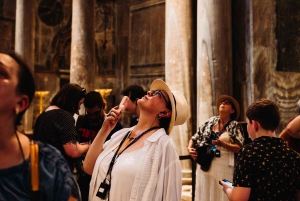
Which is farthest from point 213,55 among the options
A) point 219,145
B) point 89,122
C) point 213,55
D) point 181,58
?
point 89,122

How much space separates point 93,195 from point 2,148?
1.58 metres

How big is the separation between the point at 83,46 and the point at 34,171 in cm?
873

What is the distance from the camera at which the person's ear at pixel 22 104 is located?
147 cm

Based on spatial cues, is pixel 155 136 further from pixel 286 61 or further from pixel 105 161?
pixel 286 61

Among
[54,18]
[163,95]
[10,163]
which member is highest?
[54,18]

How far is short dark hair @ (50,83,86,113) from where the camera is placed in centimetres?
391

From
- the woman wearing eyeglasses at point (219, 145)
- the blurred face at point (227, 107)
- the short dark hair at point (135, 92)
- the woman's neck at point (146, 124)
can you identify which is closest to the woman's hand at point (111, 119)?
the woman's neck at point (146, 124)

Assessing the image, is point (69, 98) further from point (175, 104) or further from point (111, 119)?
point (175, 104)

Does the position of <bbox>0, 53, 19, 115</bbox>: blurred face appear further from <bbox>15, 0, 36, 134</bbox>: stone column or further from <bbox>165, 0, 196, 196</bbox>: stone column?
<bbox>15, 0, 36, 134</bbox>: stone column

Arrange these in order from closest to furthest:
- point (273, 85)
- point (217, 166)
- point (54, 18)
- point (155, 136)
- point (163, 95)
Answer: point (155, 136), point (163, 95), point (217, 166), point (273, 85), point (54, 18)

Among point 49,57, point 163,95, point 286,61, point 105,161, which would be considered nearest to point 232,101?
point 286,61

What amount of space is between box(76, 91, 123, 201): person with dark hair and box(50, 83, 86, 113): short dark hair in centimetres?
61

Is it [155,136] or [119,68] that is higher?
[119,68]

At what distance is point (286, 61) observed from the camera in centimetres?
660
